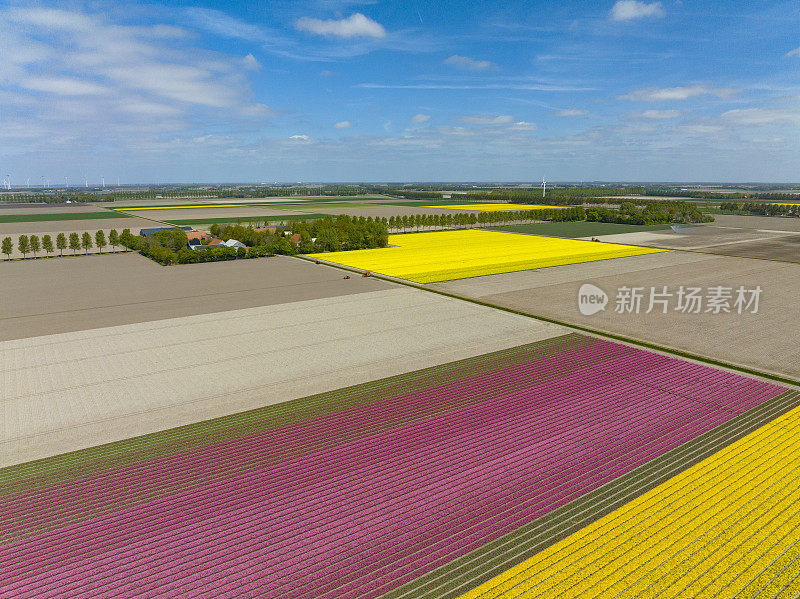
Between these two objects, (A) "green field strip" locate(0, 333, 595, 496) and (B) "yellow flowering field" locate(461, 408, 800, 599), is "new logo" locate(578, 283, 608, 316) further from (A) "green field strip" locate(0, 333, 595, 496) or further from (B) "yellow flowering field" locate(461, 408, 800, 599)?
(B) "yellow flowering field" locate(461, 408, 800, 599)

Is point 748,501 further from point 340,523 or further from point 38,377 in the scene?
point 38,377

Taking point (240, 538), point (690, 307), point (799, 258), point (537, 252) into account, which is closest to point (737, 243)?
point (799, 258)

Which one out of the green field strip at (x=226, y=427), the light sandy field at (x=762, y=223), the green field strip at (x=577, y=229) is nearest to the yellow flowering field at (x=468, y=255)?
the green field strip at (x=577, y=229)

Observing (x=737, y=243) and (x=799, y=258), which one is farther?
(x=737, y=243)

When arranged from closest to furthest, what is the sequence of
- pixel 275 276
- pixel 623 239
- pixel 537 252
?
pixel 275 276
pixel 537 252
pixel 623 239

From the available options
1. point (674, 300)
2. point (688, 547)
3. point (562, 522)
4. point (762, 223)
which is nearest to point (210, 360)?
point (562, 522)

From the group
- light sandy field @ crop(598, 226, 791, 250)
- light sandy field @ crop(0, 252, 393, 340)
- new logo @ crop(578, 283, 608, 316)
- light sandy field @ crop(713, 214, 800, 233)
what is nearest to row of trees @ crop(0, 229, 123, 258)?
light sandy field @ crop(0, 252, 393, 340)

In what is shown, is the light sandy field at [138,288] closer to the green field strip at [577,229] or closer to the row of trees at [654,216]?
the green field strip at [577,229]
